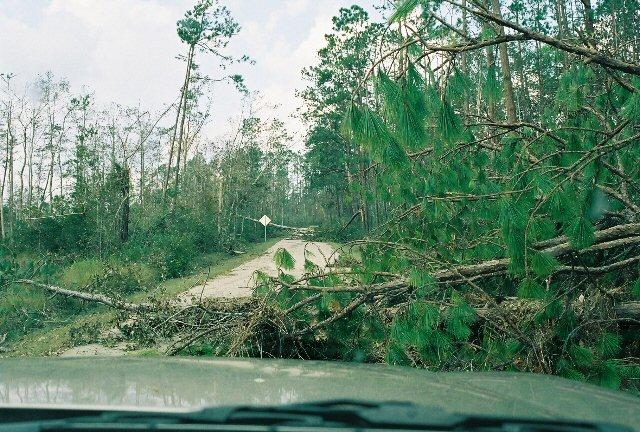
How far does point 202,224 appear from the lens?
30859mm

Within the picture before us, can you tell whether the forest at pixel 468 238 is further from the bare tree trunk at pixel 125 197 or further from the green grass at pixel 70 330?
the bare tree trunk at pixel 125 197

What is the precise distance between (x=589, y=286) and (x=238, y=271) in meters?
15.8

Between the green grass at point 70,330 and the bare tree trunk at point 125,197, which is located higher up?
the bare tree trunk at point 125,197

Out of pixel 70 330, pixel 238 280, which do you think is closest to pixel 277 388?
pixel 70 330

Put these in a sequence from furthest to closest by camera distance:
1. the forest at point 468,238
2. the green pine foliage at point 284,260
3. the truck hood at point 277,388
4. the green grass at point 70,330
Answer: the green grass at point 70,330 < the green pine foliage at point 284,260 < the forest at point 468,238 < the truck hood at point 277,388

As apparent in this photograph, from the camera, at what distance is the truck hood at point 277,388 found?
4.53 feet

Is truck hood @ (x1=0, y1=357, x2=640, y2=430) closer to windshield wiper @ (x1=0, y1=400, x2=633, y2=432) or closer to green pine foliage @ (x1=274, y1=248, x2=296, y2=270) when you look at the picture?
windshield wiper @ (x1=0, y1=400, x2=633, y2=432)

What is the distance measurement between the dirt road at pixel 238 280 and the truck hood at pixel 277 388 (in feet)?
10.3

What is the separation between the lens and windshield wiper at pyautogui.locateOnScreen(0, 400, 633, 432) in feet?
3.99

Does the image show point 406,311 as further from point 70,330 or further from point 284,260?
point 70,330

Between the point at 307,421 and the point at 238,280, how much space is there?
15.8 metres

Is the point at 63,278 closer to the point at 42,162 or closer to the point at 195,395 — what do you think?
the point at 195,395

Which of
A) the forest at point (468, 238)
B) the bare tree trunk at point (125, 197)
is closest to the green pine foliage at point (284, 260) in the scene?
the forest at point (468, 238)

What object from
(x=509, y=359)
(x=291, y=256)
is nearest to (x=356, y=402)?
(x=509, y=359)
